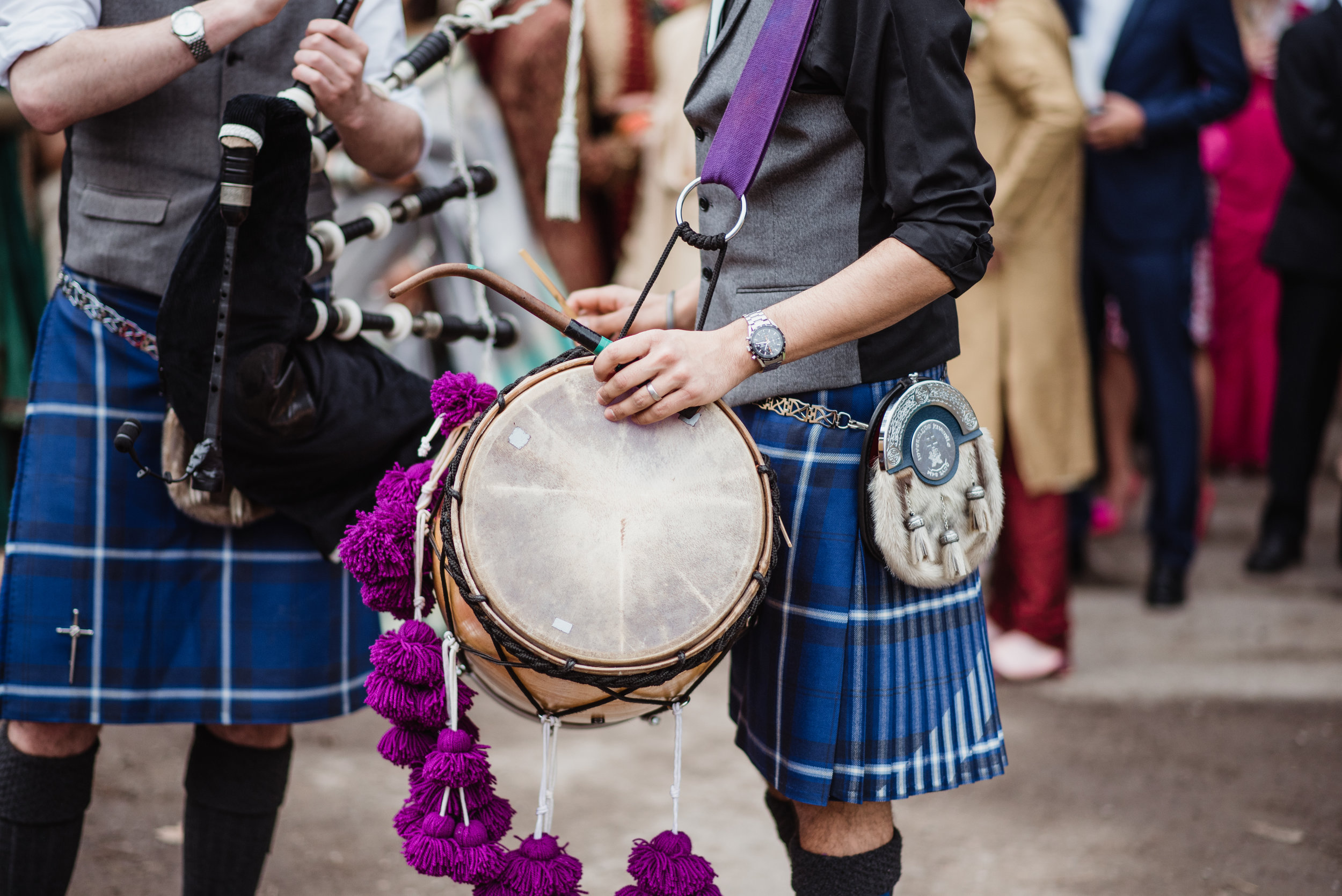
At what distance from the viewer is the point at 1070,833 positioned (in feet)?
8.41

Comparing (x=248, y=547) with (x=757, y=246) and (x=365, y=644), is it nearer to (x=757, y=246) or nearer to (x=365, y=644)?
(x=365, y=644)

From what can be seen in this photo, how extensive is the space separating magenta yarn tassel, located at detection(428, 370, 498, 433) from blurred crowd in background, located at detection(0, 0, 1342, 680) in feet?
5.59

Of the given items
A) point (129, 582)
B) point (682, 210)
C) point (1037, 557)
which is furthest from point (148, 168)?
point (1037, 557)

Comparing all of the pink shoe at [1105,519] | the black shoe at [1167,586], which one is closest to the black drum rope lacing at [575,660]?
the black shoe at [1167,586]

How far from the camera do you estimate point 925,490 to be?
146 cm

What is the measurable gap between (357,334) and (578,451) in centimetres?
61

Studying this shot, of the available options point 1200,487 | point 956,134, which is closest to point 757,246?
point 956,134

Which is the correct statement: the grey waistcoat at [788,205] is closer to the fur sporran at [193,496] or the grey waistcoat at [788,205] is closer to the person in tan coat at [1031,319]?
the fur sporran at [193,496]

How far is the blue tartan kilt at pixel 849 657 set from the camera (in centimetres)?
146

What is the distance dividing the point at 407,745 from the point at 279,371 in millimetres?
528

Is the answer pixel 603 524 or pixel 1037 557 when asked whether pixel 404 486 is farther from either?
pixel 1037 557

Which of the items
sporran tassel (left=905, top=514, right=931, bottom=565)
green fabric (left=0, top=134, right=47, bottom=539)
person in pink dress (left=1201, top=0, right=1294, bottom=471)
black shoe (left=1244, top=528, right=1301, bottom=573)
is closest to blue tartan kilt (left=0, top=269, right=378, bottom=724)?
sporran tassel (left=905, top=514, right=931, bottom=565)

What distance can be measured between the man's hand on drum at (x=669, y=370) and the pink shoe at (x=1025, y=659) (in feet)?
7.66

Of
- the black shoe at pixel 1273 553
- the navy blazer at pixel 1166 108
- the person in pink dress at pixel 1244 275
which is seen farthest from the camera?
the person in pink dress at pixel 1244 275
